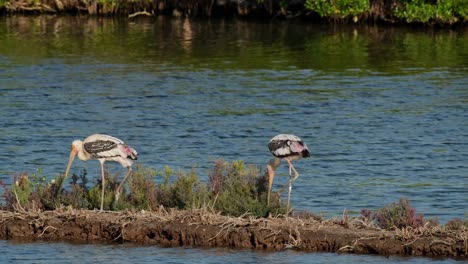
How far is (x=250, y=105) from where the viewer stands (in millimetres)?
39000

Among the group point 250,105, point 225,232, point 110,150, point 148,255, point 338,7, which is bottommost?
point 250,105

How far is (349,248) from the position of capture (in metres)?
20.5

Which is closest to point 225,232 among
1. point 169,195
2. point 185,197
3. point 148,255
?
point 148,255

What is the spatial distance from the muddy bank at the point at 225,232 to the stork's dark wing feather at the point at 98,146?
1.15 metres

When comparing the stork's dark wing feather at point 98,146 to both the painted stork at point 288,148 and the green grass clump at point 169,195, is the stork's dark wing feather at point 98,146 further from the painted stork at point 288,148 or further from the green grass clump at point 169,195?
the painted stork at point 288,148

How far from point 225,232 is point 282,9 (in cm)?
4108

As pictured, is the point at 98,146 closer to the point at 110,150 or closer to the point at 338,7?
the point at 110,150

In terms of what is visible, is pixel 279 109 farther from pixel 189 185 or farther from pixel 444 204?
pixel 189 185

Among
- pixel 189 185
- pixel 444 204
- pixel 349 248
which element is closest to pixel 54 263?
pixel 189 185

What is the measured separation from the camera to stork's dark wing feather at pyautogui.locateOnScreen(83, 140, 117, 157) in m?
22.3

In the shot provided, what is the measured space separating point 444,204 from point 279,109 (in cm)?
1306

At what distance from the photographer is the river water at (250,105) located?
88.3ft

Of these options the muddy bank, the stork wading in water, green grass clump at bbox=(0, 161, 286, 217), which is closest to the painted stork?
green grass clump at bbox=(0, 161, 286, 217)

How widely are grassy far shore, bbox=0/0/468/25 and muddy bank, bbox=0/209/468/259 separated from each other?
34.4 metres
